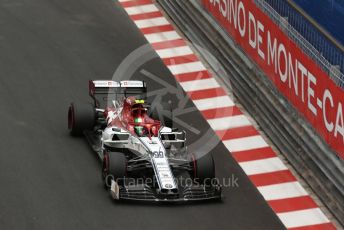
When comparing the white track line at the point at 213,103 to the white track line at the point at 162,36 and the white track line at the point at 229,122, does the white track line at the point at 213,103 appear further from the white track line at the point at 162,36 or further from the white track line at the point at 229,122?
the white track line at the point at 162,36

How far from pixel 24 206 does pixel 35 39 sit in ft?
29.6

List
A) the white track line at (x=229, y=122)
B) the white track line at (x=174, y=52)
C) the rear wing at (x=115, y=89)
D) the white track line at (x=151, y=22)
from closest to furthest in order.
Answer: the rear wing at (x=115, y=89) < the white track line at (x=229, y=122) < the white track line at (x=174, y=52) < the white track line at (x=151, y=22)

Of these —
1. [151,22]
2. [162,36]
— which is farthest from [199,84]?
[151,22]

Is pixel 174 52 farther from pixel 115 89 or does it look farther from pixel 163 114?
pixel 163 114

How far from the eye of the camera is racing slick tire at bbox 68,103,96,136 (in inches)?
972

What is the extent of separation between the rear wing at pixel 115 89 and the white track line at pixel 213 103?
6.64 ft

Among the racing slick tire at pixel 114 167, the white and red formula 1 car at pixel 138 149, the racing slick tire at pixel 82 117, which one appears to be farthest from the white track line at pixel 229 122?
the racing slick tire at pixel 114 167

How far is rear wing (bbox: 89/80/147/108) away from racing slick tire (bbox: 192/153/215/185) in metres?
2.57

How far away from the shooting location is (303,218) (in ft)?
75.0

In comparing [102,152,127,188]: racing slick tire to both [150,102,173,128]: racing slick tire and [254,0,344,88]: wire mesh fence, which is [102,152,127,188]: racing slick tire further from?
[254,0,344,88]: wire mesh fence

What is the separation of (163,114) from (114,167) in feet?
8.93

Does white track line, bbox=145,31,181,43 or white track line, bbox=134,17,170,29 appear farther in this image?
white track line, bbox=134,17,170,29

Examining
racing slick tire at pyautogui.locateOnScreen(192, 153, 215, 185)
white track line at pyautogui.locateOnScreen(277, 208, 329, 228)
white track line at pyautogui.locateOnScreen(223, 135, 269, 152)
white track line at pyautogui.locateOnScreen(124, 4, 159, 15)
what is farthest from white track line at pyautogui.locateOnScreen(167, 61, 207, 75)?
white track line at pyautogui.locateOnScreen(277, 208, 329, 228)

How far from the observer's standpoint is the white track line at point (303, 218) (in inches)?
892
